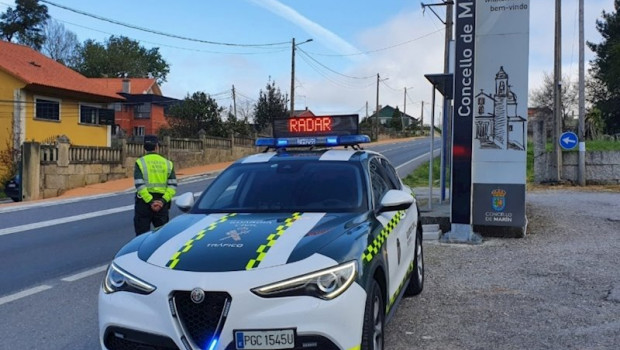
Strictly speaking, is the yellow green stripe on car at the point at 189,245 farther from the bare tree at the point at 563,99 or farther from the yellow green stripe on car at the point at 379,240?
the bare tree at the point at 563,99

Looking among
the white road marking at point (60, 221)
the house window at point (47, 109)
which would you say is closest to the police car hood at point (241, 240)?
the white road marking at point (60, 221)

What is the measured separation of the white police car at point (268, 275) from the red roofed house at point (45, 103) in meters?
28.3

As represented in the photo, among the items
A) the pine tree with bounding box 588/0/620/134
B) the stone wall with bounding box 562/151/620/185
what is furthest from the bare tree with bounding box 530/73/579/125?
the stone wall with bounding box 562/151/620/185

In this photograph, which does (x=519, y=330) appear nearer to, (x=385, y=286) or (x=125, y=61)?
(x=385, y=286)

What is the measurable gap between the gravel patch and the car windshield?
129cm

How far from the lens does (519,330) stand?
5156 millimetres

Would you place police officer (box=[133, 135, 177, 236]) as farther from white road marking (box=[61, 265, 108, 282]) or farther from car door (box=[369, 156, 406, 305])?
car door (box=[369, 156, 406, 305])

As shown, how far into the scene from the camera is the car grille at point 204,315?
324cm

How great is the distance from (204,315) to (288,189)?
1.92 m

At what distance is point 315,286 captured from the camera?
11.0 feet

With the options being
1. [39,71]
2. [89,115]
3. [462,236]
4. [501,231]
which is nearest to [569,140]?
[501,231]

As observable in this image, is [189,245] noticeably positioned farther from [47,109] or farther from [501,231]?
[47,109]

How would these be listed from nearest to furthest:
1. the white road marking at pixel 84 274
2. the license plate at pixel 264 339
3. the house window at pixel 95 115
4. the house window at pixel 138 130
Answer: the license plate at pixel 264 339
the white road marking at pixel 84 274
the house window at pixel 95 115
the house window at pixel 138 130

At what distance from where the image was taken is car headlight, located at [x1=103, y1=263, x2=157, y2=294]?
345 cm
